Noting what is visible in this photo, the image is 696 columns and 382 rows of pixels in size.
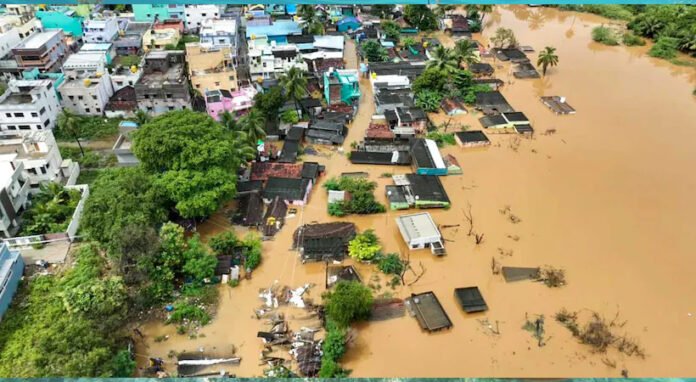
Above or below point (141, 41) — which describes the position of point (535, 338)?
below

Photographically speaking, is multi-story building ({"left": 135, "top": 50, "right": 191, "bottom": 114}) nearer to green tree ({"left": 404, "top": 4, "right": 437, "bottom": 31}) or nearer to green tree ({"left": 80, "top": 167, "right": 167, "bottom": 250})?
green tree ({"left": 80, "top": 167, "right": 167, "bottom": 250})

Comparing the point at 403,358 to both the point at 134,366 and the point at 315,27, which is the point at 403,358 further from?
the point at 315,27

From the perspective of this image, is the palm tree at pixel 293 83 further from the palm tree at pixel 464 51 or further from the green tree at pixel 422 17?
the green tree at pixel 422 17

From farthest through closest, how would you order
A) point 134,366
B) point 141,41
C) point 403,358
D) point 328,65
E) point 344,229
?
point 141,41, point 328,65, point 344,229, point 403,358, point 134,366

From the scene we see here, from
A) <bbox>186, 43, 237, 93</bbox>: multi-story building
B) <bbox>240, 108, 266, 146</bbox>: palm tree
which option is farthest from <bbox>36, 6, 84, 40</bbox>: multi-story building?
<bbox>240, 108, 266, 146</bbox>: palm tree

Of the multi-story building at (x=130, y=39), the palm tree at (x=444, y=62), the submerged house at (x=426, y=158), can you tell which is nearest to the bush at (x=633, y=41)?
the palm tree at (x=444, y=62)

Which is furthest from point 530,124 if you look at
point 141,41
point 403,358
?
point 141,41
